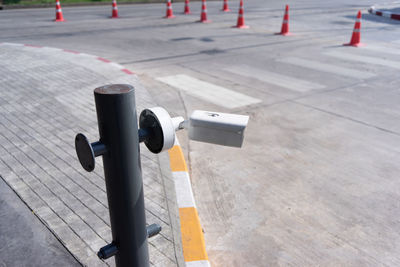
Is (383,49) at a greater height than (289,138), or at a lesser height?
greater

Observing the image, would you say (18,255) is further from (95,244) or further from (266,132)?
(266,132)

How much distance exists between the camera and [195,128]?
1.76 meters

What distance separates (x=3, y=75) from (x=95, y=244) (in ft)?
19.5

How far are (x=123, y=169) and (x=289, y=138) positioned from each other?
4.01 meters

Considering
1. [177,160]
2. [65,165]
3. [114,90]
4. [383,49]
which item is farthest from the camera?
[383,49]

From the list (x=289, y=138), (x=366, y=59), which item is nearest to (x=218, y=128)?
(x=289, y=138)

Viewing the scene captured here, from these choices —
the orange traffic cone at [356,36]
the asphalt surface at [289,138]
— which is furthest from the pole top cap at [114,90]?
the orange traffic cone at [356,36]

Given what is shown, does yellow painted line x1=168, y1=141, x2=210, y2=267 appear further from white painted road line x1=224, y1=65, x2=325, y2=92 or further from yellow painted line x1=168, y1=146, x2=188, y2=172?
white painted road line x1=224, y1=65, x2=325, y2=92

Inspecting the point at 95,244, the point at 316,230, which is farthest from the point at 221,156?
the point at 95,244

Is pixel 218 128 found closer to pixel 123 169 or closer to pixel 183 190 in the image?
pixel 123 169

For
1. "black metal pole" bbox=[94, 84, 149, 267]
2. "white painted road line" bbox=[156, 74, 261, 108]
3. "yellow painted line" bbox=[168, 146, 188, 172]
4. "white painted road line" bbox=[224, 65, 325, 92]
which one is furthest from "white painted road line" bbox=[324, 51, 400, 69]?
"black metal pole" bbox=[94, 84, 149, 267]

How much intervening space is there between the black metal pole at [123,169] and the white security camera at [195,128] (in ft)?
0.38

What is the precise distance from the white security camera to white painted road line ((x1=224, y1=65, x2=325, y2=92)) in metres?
5.90

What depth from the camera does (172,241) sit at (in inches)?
119
